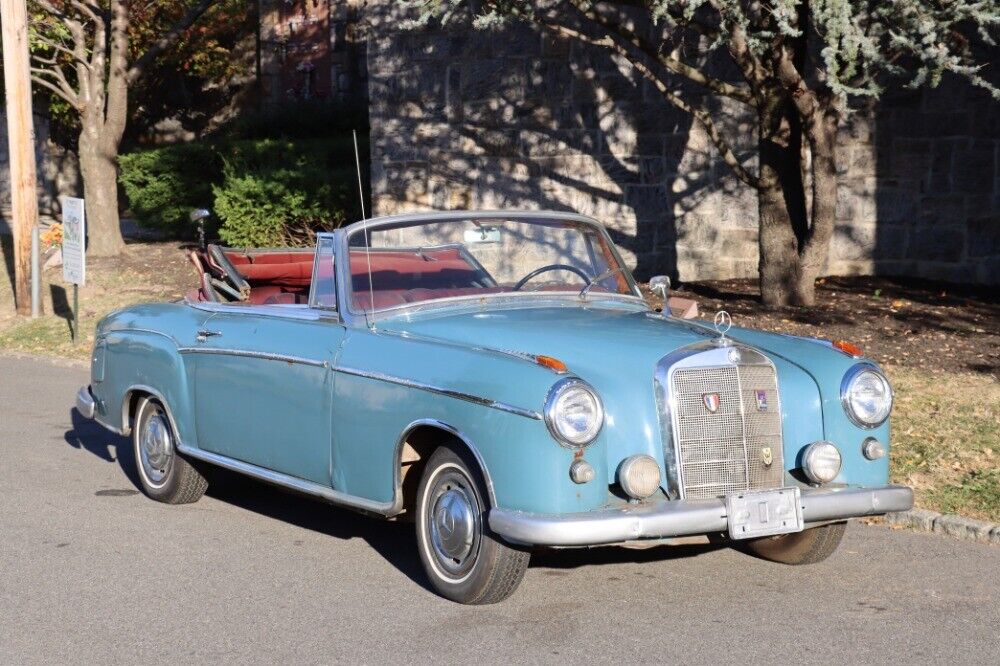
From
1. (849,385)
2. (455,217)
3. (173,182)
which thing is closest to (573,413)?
(849,385)

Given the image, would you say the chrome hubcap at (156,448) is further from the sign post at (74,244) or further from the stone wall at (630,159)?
the stone wall at (630,159)

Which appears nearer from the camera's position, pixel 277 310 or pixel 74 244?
pixel 277 310

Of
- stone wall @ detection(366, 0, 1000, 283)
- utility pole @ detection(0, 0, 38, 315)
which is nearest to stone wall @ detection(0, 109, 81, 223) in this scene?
utility pole @ detection(0, 0, 38, 315)

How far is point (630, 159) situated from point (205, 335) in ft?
27.8

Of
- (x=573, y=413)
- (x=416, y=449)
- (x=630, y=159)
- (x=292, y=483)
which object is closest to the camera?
(x=573, y=413)

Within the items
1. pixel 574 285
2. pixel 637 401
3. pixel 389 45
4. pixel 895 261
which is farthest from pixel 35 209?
pixel 637 401

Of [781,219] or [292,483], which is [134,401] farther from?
[781,219]

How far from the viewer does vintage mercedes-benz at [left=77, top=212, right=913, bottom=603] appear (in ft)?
17.6

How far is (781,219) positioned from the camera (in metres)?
12.5

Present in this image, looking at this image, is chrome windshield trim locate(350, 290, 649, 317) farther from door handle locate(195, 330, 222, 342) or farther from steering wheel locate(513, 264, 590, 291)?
door handle locate(195, 330, 222, 342)

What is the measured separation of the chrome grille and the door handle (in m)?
2.80

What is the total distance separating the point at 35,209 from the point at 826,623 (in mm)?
12856

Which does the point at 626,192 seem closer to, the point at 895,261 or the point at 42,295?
the point at 895,261

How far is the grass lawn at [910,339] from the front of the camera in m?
8.02
